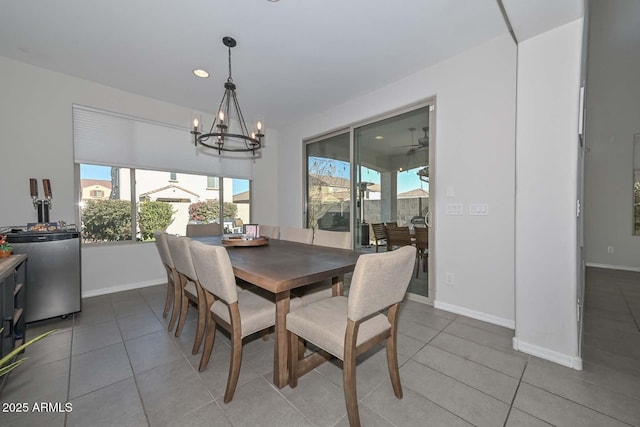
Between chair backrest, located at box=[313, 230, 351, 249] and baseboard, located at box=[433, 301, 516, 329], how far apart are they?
1.36 m

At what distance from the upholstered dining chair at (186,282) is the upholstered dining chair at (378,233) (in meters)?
2.43

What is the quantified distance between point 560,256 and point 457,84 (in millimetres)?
1911

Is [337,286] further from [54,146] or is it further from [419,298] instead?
[54,146]

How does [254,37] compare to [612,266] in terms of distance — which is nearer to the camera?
[254,37]

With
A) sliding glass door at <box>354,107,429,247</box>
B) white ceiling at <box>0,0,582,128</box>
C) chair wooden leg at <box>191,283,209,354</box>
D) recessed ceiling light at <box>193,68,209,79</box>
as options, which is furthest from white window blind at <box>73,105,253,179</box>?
chair wooden leg at <box>191,283,209,354</box>

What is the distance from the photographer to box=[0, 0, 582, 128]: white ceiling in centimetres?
202

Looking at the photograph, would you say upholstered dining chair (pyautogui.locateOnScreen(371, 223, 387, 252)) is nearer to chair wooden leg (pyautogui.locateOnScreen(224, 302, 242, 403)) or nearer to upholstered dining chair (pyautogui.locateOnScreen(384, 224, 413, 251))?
upholstered dining chair (pyautogui.locateOnScreen(384, 224, 413, 251))

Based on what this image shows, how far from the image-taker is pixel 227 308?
1.63m

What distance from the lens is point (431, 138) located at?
2904 mm

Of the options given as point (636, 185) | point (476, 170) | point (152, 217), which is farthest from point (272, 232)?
point (636, 185)

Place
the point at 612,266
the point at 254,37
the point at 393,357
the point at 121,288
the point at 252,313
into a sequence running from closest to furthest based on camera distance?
the point at 393,357
the point at 252,313
the point at 254,37
the point at 121,288
the point at 612,266

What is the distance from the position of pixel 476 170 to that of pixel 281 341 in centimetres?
242

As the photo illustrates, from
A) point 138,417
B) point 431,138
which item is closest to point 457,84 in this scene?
point 431,138

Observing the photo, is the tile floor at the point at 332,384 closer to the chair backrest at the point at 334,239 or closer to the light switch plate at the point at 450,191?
the chair backrest at the point at 334,239
